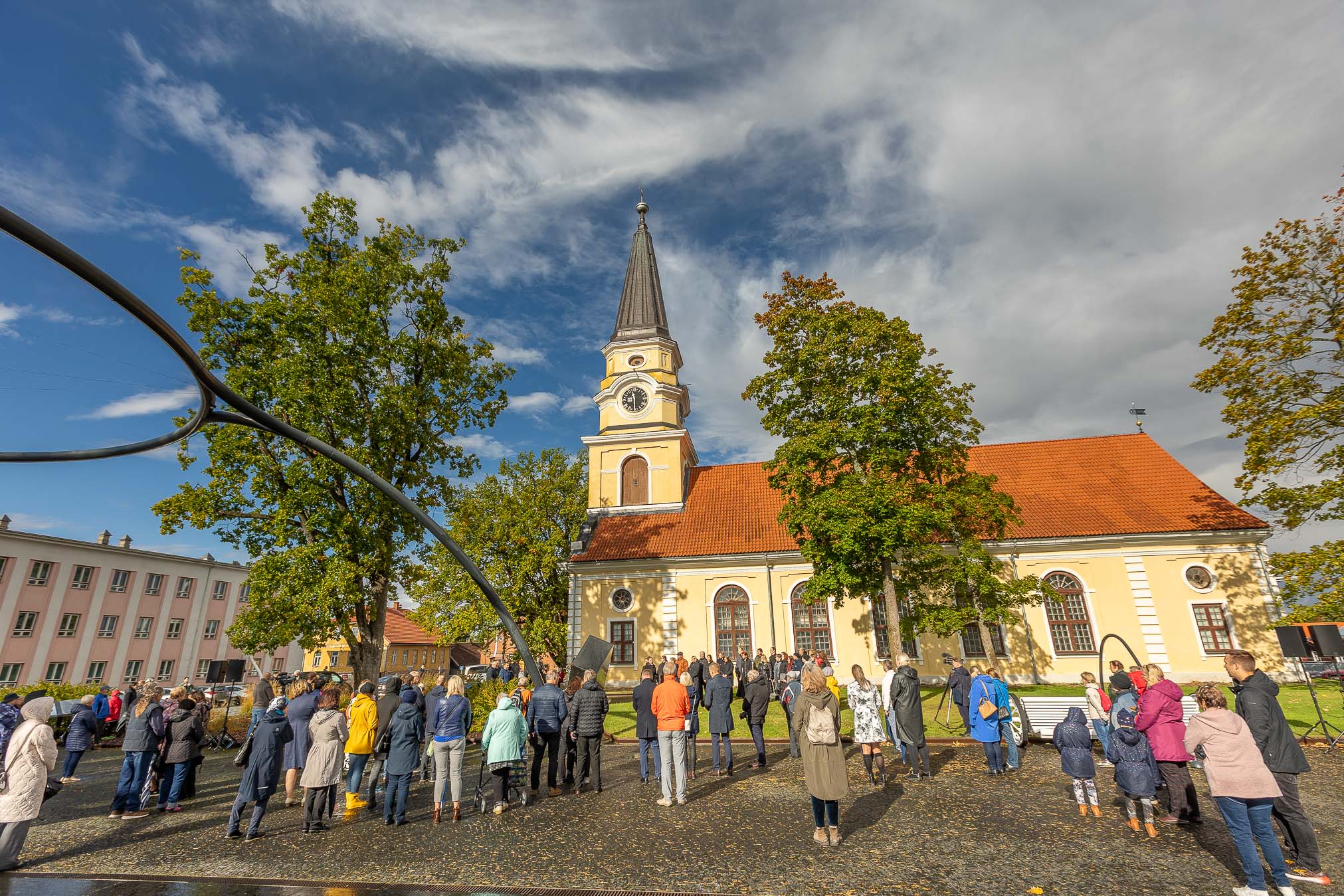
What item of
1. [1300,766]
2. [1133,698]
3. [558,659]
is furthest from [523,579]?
[1300,766]

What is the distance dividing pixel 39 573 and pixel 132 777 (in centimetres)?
3677

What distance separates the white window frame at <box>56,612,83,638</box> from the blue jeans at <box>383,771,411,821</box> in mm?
40803

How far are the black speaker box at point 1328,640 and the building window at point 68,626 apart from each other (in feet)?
174

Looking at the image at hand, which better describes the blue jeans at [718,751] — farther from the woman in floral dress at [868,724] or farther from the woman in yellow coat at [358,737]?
the woman in yellow coat at [358,737]

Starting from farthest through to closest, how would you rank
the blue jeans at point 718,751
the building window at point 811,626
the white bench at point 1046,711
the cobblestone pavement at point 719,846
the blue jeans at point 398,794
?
the building window at point 811,626 → the white bench at point 1046,711 → the blue jeans at point 718,751 → the blue jeans at point 398,794 → the cobblestone pavement at point 719,846

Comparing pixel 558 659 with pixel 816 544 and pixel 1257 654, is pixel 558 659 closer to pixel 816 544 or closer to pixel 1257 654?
pixel 816 544

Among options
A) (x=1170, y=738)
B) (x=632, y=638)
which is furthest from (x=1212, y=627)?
(x=632, y=638)

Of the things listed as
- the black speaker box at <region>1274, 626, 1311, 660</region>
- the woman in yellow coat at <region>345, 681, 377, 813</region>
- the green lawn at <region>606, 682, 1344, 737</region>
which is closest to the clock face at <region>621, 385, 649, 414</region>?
the green lawn at <region>606, 682, 1344, 737</region>

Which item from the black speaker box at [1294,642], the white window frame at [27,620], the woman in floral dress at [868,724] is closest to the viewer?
the woman in floral dress at [868,724]

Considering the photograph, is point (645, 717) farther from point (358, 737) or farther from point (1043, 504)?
point (1043, 504)

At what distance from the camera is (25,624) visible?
107 ft

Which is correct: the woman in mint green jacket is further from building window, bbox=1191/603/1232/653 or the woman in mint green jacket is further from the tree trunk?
building window, bbox=1191/603/1232/653

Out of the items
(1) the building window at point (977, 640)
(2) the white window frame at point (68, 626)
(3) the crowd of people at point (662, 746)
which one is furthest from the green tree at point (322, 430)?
(2) the white window frame at point (68, 626)

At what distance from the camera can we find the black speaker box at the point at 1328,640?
37.0 feet
